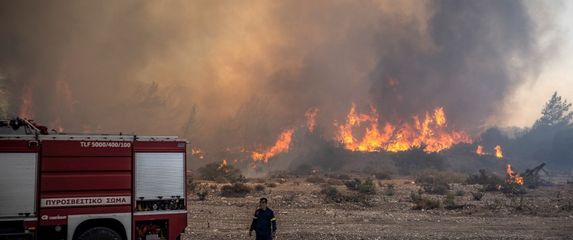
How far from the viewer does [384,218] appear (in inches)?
830

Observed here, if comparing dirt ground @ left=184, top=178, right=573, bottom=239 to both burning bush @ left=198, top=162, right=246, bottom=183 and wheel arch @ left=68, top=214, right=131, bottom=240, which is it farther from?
burning bush @ left=198, top=162, right=246, bottom=183

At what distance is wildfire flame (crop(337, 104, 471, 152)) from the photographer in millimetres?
66625

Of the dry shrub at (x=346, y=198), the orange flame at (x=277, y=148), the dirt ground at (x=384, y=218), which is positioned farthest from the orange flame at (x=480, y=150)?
the dry shrub at (x=346, y=198)

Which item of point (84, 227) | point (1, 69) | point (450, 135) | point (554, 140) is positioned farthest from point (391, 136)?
point (84, 227)

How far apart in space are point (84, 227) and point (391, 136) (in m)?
61.2

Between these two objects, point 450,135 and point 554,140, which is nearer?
point 450,135

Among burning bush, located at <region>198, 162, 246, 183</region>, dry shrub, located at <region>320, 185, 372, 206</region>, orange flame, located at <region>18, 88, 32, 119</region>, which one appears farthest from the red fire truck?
orange flame, located at <region>18, 88, 32, 119</region>

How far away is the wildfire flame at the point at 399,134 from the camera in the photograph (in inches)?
2623

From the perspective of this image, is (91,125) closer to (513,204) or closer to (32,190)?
(513,204)

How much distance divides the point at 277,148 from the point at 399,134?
1726cm

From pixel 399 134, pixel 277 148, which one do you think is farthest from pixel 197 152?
pixel 399 134

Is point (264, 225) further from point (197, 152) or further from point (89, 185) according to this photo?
point (197, 152)

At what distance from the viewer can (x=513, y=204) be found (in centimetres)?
2552

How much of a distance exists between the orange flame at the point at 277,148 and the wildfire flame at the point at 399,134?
22.9 ft
